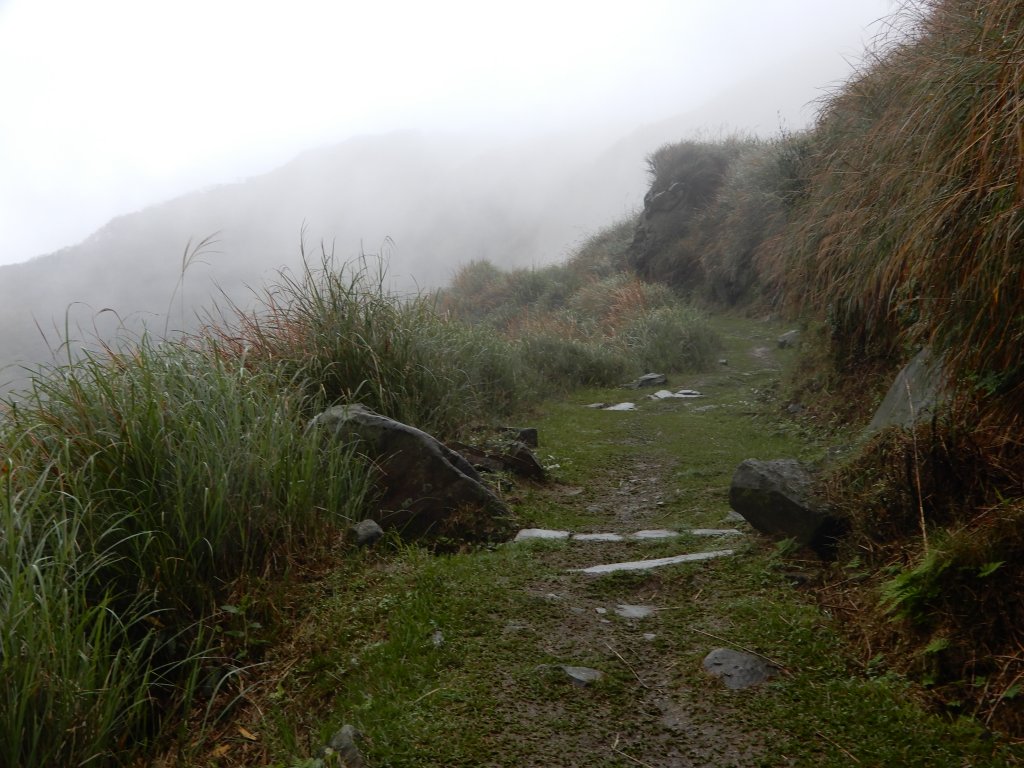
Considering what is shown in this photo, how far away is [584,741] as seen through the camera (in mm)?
2369

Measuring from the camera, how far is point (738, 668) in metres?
2.70

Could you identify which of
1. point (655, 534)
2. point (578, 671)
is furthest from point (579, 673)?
point (655, 534)

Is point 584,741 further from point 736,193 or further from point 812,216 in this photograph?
point 736,193

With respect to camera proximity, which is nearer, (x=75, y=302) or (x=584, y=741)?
(x=584, y=741)

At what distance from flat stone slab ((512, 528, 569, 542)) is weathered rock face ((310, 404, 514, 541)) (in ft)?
0.23

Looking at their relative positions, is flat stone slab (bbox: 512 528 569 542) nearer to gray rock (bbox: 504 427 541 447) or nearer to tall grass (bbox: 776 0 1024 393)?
tall grass (bbox: 776 0 1024 393)

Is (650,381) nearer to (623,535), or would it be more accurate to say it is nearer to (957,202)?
(623,535)

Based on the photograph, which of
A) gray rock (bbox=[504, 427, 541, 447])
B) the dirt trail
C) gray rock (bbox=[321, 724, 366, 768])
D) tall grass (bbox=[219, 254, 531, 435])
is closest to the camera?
gray rock (bbox=[321, 724, 366, 768])

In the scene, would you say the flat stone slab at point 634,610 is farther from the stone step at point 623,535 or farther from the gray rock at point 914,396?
the gray rock at point 914,396

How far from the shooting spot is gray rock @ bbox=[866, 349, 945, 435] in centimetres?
334

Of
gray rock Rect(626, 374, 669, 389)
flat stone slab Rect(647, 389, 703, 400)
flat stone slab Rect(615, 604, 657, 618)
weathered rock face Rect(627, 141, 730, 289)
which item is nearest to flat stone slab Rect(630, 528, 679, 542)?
flat stone slab Rect(615, 604, 657, 618)

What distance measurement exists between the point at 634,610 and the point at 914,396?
1.75 meters

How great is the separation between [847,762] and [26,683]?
7.56 ft

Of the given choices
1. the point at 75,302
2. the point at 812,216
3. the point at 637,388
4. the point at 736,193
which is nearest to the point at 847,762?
the point at 75,302
